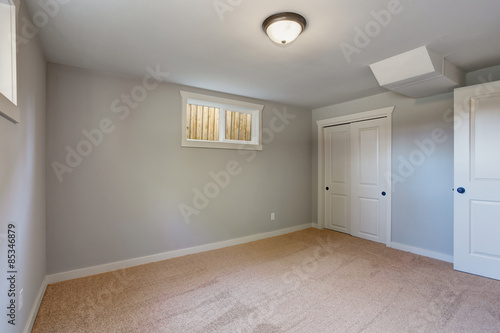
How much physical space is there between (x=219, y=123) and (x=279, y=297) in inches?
104

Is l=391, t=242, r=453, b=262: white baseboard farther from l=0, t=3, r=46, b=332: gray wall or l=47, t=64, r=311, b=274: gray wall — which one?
l=0, t=3, r=46, b=332: gray wall

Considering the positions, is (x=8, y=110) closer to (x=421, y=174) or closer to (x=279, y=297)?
(x=279, y=297)

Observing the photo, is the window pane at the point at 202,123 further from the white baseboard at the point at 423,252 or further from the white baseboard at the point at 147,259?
the white baseboard at the point at 423,252

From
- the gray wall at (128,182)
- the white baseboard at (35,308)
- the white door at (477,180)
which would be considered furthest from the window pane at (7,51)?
the white door at (477,180)

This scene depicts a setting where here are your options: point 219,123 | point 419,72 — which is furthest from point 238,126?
point 419,72

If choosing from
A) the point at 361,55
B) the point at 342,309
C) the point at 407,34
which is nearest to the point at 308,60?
the point at 361,55

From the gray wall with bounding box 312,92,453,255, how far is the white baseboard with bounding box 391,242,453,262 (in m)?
0.05

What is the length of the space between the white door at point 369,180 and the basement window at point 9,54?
432cm

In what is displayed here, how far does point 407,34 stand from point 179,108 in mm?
2735

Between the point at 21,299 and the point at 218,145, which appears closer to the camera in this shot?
the point at 21,299

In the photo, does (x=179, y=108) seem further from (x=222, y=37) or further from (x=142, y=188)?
(x=222, y=37)

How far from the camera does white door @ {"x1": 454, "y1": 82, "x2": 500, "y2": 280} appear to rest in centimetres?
260

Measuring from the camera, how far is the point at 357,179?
4.20 m

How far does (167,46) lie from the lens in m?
2.30
